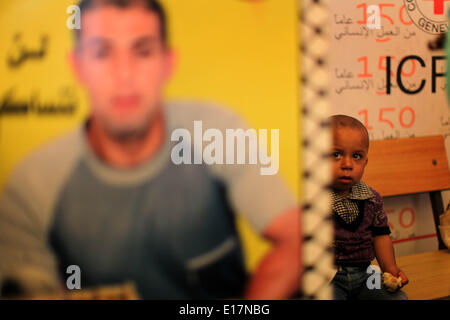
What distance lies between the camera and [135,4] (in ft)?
3.55

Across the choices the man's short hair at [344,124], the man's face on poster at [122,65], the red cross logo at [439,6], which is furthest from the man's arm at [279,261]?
the red cross logo at [439,6]

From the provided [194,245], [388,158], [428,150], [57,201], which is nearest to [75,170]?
[57,201]

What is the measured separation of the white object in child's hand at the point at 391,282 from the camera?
158 cm

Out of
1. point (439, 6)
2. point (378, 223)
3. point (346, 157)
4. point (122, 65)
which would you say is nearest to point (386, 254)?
point (378, 223)

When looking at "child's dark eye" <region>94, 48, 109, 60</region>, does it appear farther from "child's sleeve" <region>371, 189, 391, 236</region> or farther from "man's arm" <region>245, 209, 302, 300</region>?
"child's sleeve" <region>371, 189, 391, 236</region>

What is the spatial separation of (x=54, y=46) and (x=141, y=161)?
319 mm

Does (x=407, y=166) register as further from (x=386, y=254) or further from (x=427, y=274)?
(x=386, y=254)

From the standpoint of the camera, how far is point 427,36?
230 centimetres

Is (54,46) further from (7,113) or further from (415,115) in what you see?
(415,115)

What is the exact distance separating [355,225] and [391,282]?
0.21m

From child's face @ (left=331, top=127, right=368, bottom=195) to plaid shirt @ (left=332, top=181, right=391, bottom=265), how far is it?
0.04 meters

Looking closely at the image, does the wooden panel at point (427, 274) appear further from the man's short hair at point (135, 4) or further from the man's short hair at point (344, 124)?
the man's short hair at point (135, 4)

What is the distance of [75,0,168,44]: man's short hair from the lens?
42.6 inches

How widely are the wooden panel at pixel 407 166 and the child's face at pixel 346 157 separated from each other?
520 millimetres
